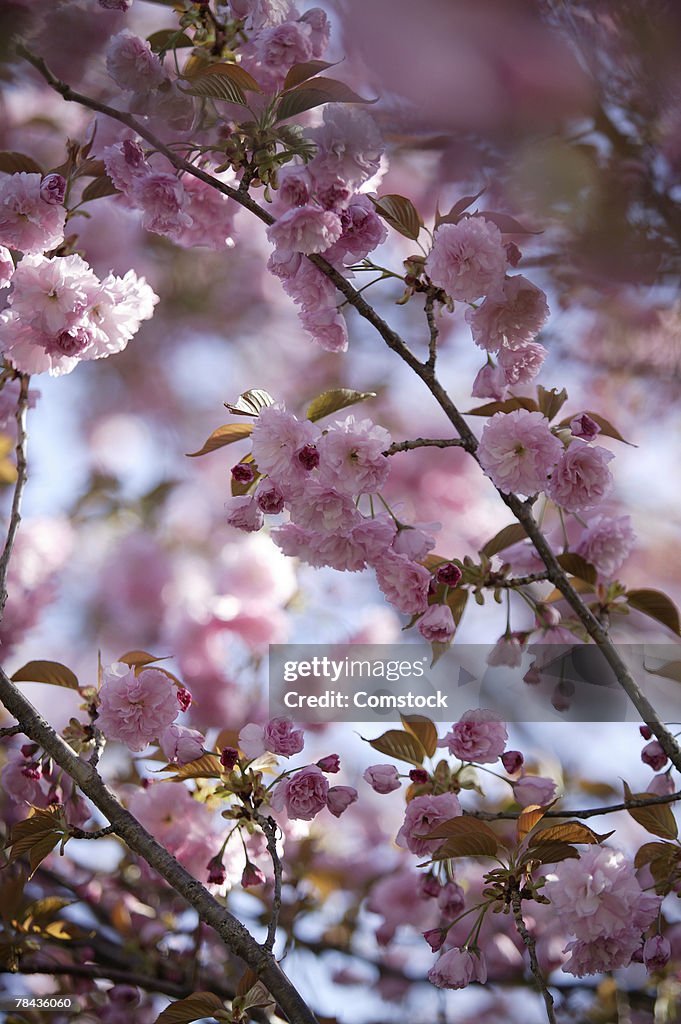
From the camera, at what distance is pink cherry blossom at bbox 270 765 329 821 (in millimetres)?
812

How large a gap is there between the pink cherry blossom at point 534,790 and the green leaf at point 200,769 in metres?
0.30

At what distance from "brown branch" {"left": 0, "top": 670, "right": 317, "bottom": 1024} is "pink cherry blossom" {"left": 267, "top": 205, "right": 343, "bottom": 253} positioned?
45 cm

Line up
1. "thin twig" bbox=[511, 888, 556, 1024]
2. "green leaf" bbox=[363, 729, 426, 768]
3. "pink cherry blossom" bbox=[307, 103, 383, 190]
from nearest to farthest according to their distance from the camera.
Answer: "thin twig" bbox=[511, 888, 556, 1024]
"pink cherry blossom" bbox=[307, 103, 383, 190]
"green leaf" bbox=[363, 729, 426, 768]

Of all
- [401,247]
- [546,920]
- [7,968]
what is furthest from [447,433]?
[7,968]

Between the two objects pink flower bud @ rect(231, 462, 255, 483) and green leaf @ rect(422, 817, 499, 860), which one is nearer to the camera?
green leaf @ rect(422, 817, 499, 860)

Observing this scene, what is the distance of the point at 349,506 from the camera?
83 cm

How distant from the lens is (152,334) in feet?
7.37

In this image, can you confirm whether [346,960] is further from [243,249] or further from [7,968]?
[243,249]

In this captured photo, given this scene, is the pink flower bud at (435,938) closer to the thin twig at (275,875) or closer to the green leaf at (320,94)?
the thin twig at (275,875)

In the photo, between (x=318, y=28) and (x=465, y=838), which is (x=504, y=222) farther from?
(x=465, y=838)

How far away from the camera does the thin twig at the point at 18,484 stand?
2.66 feet

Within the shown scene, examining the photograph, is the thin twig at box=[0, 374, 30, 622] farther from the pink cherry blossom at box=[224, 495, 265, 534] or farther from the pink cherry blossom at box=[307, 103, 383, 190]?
the pink cherry blossom at box=[307, 103, 383, 190]

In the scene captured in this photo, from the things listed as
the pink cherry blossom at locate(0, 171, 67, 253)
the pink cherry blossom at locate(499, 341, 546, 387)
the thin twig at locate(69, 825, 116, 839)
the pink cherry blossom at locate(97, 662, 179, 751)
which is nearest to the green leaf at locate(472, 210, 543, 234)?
the pink cherry blossom at locate(499, 341, 546, 387)

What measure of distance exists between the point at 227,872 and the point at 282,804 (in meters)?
0.18
